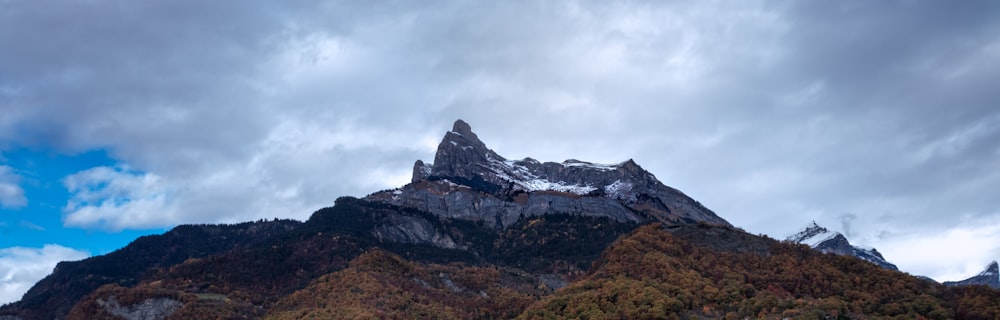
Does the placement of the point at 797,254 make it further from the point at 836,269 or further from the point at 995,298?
the point at 995,298

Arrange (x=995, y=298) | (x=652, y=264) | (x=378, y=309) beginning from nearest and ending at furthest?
(x=995, y=298)
(x=652, y=264)
(x=378, y=309)

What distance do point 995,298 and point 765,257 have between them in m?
49.0

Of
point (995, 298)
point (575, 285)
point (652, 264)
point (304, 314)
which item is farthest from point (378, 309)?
point (995, 298)

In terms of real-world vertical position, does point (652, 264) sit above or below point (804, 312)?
above

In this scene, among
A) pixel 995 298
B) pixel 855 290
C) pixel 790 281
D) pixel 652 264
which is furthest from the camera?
pixel 652 264

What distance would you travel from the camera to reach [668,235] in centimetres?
17800

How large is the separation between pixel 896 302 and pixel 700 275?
125ft

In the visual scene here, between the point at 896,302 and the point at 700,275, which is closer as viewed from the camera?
the point at 896,302

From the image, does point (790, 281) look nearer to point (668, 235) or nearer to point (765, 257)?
point (765, 257)

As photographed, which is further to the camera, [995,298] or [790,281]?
[790,281]

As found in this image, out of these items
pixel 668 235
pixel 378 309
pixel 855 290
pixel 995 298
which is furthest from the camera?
pixel 378 309

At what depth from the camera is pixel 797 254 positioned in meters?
159

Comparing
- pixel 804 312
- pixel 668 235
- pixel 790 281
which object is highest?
pixel 668 235

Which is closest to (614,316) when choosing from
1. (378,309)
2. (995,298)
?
(995,298)
